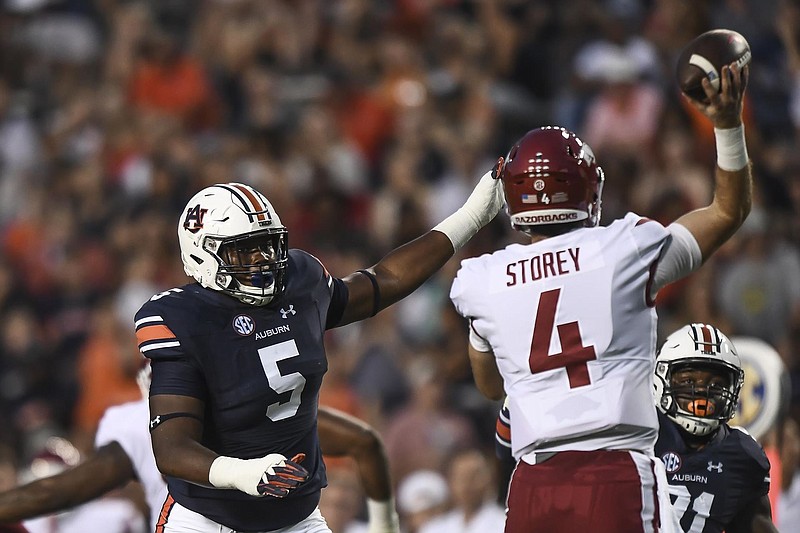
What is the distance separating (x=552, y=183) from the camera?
15.0ft

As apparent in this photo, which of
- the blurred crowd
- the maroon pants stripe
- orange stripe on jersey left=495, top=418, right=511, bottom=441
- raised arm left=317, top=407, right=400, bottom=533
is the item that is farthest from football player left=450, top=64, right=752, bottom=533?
the blurred crowd

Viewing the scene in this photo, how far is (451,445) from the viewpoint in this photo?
370 inches

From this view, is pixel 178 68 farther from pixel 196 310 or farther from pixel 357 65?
pixel 196 310

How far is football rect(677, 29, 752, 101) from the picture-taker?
4488 mm

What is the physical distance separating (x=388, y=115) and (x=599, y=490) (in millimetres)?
8037

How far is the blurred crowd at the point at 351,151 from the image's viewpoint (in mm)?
9617

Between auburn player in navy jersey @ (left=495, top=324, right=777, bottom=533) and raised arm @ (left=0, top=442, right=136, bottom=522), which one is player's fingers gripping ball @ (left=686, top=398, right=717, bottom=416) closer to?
auburn player in navy jersey @ (left=495, top=324, right=777, bottom=533)

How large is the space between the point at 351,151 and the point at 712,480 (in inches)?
287

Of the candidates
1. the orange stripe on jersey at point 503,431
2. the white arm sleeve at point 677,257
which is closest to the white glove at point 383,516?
the orange stripe on jersey at point 503,431

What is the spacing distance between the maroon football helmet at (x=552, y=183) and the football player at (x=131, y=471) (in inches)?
75.8

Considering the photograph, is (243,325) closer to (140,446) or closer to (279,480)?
(279,480)

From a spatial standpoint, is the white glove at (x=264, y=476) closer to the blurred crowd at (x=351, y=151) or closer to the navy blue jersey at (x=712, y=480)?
the navy blue jersey at (x=712, y=480)

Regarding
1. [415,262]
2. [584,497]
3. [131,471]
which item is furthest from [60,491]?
[584,497]

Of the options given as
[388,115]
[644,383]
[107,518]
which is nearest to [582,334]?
[644,383]
